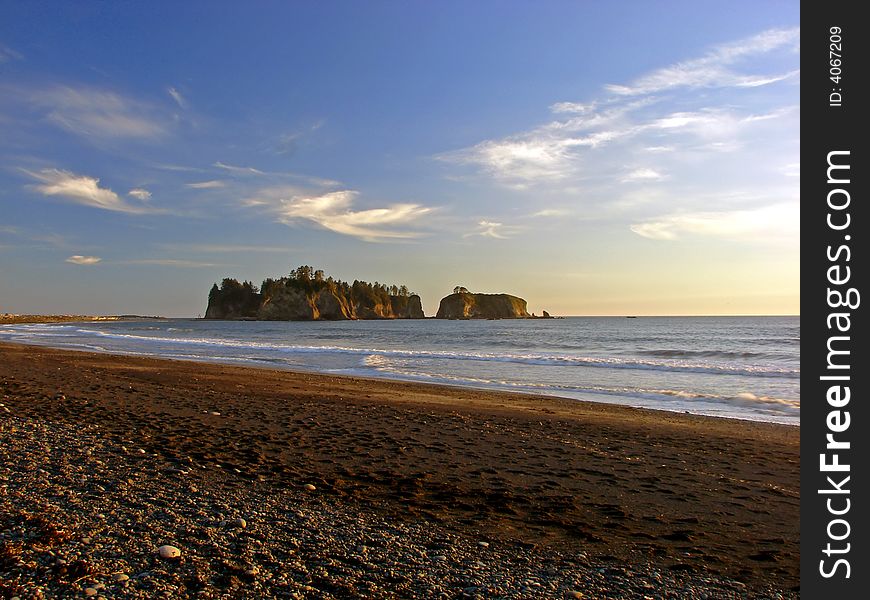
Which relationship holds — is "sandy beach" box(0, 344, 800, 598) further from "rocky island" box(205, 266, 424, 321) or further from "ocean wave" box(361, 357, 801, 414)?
"rocky island" box(205, 266, 424, 321)

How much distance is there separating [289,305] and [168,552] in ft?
554

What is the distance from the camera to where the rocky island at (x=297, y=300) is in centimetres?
16775

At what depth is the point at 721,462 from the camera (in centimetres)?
847

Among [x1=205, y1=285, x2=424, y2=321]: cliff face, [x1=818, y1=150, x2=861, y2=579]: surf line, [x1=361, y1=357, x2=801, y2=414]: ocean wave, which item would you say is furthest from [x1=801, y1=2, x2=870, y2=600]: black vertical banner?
[x1=205, y1=285, x2=424, y2=321]: cliff face

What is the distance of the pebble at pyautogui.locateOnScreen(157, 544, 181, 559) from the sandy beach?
0.07 metres

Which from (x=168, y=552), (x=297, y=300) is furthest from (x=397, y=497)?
(x=297, y=300)

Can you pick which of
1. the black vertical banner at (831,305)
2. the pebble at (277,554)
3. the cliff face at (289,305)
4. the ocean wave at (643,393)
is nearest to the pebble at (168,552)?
the pebble at (277,554)

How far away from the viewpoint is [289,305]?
168 meters

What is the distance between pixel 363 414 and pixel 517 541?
720cm

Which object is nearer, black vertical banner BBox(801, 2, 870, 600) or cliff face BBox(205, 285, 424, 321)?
black vertical banner BBox(801, 2, 870, 600)

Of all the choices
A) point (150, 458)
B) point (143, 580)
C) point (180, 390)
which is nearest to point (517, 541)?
point (143, 580)

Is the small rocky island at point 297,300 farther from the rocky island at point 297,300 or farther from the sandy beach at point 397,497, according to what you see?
the sandy beach at point 397,497

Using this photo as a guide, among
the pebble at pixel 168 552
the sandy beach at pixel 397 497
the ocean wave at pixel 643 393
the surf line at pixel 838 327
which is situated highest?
the surf line at pixel 838 327

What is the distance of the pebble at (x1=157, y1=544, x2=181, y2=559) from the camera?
3.95 m
